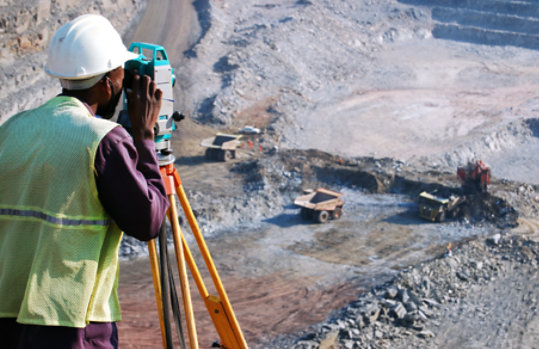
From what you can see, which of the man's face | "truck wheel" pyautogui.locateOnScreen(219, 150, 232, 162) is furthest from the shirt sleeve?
"truck wheel" pyautogui.locateOnScreen(219, 150, 232, 162)

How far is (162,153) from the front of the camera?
9.02 feet

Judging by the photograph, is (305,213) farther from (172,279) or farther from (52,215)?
(52,215)

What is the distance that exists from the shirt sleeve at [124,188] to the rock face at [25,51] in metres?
19.2

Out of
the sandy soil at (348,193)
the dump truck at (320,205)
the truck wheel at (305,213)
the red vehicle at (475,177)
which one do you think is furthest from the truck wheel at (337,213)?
the red vehicle at (475,177)

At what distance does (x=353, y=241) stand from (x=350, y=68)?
19.2 m

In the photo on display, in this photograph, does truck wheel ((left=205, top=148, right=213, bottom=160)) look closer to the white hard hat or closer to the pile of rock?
the pile of rock

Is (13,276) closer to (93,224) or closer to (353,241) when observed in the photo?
(93,224)

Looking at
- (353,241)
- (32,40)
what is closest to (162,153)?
(353,241)

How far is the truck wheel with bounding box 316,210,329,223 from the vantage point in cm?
1466

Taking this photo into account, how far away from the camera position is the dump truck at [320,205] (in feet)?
48.0

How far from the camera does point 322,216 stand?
14.7 metres

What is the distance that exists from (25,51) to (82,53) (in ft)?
73.1

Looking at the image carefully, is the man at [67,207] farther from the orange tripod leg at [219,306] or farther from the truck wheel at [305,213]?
the truck wheel at [305,213]

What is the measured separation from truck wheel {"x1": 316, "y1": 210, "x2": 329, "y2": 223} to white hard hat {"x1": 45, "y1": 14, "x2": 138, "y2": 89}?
42.0ft
